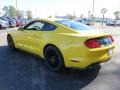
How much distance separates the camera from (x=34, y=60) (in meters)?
6.98

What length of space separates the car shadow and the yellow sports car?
0.31 metres

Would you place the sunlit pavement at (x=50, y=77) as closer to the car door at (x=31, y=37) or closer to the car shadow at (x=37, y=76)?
the car shadow at (x=37, y=76)

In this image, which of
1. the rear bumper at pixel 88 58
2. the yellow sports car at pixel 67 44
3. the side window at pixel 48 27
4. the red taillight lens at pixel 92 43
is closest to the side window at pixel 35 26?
the yellow sports car at pixel 67 44

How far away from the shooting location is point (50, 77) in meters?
5.36

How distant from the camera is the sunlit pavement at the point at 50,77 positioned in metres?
4.76

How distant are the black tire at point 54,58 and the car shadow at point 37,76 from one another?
5.6 inches

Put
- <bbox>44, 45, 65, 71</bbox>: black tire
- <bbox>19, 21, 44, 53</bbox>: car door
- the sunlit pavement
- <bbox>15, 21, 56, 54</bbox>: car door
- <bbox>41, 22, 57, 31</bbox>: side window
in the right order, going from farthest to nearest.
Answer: <bbox>19, 21, 44, 53</bbox>: car door → <bbox>15, 21, 56, 54</bbox>: car door → <bbox>41, 22, 57, 31</bbox>: side window → <bbox>44, 45, 65, 71</bbox>: black tire → the sunlit pavement

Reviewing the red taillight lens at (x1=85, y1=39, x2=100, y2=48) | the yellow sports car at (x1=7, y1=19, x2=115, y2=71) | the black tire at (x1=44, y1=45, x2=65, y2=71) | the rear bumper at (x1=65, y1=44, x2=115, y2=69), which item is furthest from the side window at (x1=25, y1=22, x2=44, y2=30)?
the red taillight lens at (x1=85, y1=39, x2=100, y2=48)

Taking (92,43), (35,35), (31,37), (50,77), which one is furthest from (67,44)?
(31,37)

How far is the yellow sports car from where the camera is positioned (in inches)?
201

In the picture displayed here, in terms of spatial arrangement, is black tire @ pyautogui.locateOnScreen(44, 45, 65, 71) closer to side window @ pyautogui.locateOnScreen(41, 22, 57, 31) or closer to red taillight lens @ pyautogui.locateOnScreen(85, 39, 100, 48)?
side window @ pyautogui.locateOnScreen(41, 22, 57, 31)

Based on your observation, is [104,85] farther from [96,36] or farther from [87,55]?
[96,36]

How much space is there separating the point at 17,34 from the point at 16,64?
5.00 feet

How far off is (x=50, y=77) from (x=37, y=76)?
33 centimetres
